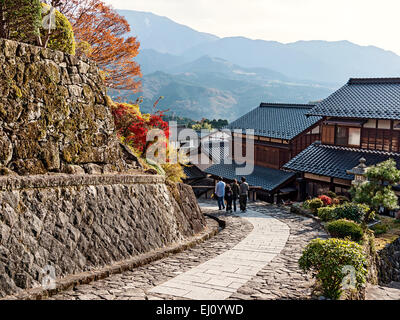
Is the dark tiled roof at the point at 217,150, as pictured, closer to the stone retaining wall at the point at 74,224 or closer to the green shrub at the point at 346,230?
the green shrub at the point at 346,230

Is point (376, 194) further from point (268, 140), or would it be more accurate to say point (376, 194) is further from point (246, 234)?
point (268, 140)

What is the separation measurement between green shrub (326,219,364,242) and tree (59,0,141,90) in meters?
13.7

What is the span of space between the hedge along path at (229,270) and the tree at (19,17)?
754 cm

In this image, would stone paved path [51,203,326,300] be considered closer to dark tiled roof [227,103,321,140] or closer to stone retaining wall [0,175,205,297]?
stone retaining wall [0,175,205,297]

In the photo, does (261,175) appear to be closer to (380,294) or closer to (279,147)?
(279,147)

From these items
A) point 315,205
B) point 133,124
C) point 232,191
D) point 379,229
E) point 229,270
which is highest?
point 133,124

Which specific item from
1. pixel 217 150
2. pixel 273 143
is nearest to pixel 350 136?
pixel 273 143

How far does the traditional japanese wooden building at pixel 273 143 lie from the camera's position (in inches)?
1145

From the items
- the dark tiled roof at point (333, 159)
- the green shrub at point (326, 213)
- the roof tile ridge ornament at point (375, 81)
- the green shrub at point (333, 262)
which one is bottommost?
the green shrub at point (326, 213)

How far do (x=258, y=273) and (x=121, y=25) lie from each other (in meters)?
18.1

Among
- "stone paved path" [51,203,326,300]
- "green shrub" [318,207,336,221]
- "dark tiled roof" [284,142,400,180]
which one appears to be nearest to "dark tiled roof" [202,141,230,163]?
"dark tiled roof" [284,142,400,180]

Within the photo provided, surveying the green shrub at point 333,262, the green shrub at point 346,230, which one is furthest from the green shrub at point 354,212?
the green shrub at point 333,262

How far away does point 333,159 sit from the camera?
22.8 meters

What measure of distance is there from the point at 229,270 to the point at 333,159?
16.2m
